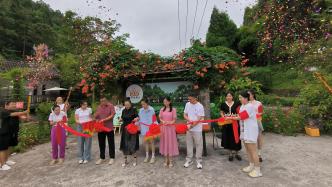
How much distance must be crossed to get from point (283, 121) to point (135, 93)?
20.2 feet

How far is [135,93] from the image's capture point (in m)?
8.23

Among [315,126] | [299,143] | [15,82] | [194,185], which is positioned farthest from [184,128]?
[15,82]

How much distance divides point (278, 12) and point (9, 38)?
37163 millimetres

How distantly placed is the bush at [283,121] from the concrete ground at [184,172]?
75.5 inches

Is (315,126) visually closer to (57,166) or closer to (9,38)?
(57,166)

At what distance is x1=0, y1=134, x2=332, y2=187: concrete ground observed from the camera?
3.83m

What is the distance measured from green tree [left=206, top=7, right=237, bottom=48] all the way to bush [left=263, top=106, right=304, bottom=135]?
15.4 metres

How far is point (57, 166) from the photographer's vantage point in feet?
16.4

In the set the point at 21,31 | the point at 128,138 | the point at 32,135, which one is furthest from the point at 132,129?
the point at 21,31

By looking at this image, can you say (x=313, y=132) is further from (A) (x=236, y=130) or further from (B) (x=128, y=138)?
(B) (x=128, y=138)

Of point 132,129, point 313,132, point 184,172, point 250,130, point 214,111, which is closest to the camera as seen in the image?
point 250,130

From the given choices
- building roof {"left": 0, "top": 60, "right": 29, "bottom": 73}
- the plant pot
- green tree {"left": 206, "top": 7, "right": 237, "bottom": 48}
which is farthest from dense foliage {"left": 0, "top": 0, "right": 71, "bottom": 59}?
the plant pot

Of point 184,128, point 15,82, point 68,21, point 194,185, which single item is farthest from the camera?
point 68,21

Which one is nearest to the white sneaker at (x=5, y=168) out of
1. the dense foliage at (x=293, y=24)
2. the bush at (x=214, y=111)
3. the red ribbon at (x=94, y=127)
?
the red ribbon at (x=94, y=127)
